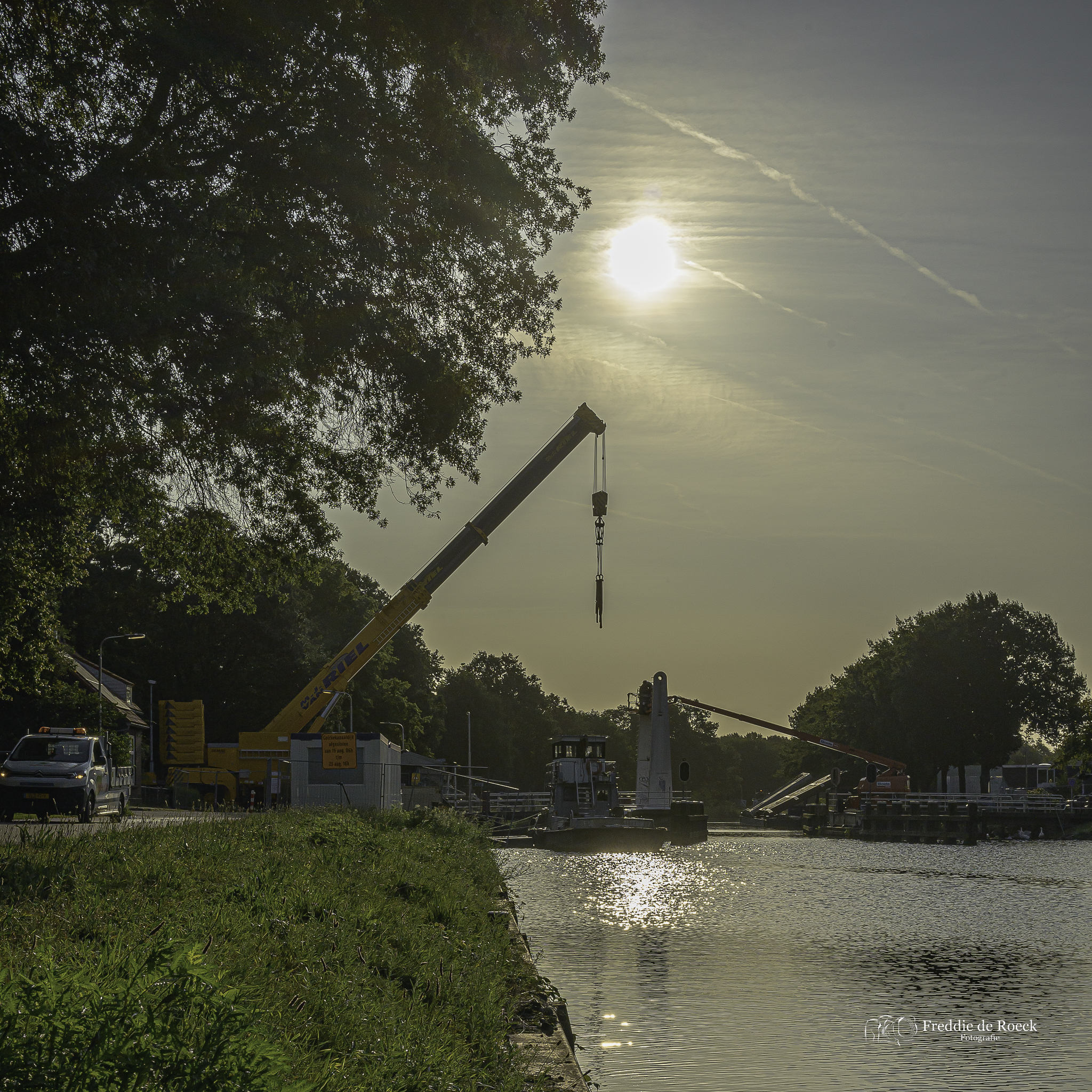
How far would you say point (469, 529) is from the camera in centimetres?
3475

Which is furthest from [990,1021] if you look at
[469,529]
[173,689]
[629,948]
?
[173,689]

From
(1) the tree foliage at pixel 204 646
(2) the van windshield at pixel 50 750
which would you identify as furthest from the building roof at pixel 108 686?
(2) the van windshield at pixel 50 750

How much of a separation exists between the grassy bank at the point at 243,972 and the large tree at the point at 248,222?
5.12 metres

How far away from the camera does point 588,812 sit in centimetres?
6100

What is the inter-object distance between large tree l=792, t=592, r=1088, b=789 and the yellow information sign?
71054 millimetres

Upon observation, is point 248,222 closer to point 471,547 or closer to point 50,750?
point 50,750

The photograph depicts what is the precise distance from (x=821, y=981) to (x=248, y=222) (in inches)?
481

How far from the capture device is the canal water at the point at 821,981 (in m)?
11.4

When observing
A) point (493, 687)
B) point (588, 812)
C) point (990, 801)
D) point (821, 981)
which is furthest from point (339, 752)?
point (493, 687)

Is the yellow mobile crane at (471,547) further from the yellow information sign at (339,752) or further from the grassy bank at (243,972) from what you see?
the grassy bank at (243,972)

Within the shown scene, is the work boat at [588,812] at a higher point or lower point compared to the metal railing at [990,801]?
higher

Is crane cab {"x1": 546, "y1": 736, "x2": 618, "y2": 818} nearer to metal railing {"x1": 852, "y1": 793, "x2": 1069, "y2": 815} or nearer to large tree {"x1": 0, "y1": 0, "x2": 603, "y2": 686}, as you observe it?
metal railing {"x1": 852, "y1": 793, "x2": 1069, "y2": 815}

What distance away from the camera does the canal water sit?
11.4m

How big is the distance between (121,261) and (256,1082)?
1003cm
